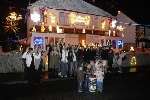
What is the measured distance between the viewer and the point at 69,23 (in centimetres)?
3300

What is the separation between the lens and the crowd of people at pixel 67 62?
14.2 m

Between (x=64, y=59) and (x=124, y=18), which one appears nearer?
(x=64, y=59)

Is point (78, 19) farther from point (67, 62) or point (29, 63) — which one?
point (29, 63)

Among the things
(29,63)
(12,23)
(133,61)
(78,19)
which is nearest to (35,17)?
(12,23)

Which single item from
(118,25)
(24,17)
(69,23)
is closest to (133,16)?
(118,25)

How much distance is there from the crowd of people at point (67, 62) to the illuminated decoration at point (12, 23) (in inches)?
322

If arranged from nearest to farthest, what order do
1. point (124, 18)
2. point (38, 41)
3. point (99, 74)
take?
1. point (99, 74)
2. point (38, 41)
3. point (124, 18)

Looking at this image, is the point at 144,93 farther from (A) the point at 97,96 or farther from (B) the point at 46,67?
(B) the point at 46,67

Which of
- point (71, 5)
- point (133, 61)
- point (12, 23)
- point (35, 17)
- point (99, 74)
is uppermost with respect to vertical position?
point (71, 5)

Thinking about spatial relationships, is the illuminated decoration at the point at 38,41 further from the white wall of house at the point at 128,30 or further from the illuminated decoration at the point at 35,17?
the white wall of house at the point at 128,30

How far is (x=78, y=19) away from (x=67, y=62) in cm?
1409

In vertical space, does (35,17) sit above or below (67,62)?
above

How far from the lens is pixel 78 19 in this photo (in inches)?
1337

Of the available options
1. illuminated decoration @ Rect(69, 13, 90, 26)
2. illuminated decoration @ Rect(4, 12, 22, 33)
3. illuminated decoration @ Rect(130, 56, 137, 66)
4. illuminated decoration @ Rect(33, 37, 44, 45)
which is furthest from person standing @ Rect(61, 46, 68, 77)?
illuminated decoration @ Rect(69, 13, 90, 26)
